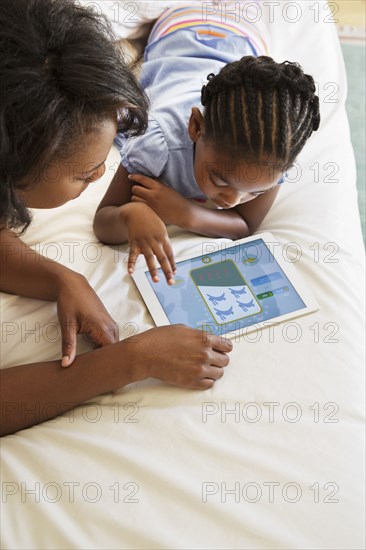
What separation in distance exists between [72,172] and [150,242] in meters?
0.20

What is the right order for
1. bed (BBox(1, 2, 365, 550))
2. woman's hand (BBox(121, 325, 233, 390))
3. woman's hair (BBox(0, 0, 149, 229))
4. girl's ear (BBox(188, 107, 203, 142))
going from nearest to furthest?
woman's hair (BBox(0, 0, 149, 229)), bed (BBox(1, 2, 365, 550)), woman's hand (BBox(121, 325, 233, 390)), girl's ear (BBox(188, 107, 203, 142))

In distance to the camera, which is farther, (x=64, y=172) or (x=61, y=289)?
(x=61, y=289)

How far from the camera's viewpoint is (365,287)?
1010 mm

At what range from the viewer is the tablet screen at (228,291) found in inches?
37.0

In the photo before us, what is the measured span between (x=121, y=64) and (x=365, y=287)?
548 mm

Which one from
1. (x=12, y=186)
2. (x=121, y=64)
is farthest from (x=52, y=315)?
(x=121, y=64)

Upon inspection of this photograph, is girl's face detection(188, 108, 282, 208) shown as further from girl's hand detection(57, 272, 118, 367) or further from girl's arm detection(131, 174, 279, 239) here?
girl's hand detection(57, 272, 118, 367)

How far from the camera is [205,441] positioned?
30.9 inches

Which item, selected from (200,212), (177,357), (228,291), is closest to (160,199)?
(200,212)

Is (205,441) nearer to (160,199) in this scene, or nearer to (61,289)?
(61,289)

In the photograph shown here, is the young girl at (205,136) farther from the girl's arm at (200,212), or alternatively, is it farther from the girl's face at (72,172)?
the girl's face at (72,172)

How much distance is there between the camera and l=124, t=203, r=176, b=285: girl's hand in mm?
881

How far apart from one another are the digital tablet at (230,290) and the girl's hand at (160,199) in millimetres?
72

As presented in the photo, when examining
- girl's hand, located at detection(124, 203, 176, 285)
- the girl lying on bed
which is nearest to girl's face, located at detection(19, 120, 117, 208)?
the girl lying on bed
